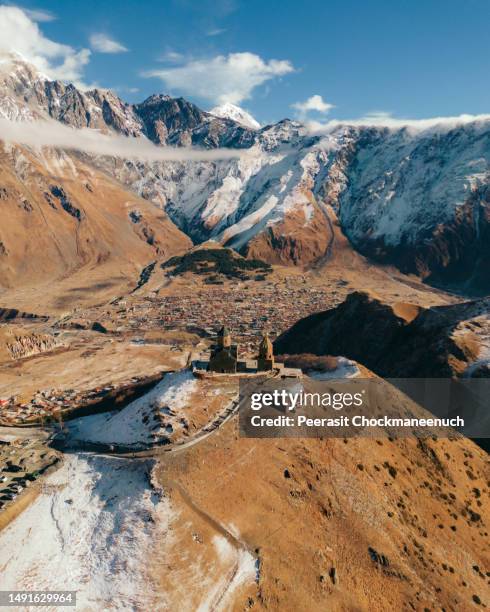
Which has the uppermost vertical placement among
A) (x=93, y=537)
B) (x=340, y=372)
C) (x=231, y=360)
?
(x=231, y=360)

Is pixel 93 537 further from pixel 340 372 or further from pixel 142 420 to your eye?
pixel 340 372

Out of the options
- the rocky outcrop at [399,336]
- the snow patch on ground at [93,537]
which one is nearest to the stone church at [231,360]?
the snow patch on ground at [93,537]

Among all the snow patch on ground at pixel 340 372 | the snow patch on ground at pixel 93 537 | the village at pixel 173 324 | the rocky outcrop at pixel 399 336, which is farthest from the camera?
the village at pixel 173 324

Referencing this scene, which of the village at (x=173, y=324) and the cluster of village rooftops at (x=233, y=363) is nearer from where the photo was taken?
the cluster of village rooftops at (x=233, y=363)

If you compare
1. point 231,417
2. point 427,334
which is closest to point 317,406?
point 231,417

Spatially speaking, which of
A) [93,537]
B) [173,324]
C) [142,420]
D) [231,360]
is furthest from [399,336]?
[173,324]

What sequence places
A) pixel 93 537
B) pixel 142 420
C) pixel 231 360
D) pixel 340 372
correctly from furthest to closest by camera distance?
pixel 340 372
pixel 231 360
pixel 142 420
pixel 93 537

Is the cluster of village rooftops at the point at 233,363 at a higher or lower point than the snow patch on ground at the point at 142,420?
higher

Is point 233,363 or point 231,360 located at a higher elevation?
point 231,360

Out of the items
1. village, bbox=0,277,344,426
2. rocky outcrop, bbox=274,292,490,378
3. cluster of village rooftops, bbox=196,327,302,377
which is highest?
cluster of village rooftops, bbox=196,327,302,377

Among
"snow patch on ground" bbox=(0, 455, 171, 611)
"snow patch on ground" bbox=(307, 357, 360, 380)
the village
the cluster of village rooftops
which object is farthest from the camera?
the village

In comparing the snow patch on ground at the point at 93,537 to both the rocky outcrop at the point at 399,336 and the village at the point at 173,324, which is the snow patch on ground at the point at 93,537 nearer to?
the village at the point at 173,324

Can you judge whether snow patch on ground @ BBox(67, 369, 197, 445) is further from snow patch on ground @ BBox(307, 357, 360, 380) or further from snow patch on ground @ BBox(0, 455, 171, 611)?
snow patch on ground @ BBox(307, 357, 360, 380)

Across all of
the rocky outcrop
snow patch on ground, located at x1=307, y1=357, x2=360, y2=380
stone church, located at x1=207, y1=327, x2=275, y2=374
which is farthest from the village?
snow patch on ground, located at x1=307, y1=357, x2=360, y2=380
